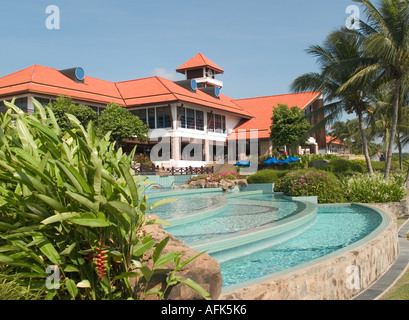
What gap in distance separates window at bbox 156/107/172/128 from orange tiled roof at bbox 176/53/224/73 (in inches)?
451

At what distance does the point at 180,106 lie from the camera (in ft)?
110

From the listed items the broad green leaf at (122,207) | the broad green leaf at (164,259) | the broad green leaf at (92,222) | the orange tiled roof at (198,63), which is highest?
the orange tiled roof at (198,63)

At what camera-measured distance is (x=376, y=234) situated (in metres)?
6.48

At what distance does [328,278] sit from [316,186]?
36.2 feet

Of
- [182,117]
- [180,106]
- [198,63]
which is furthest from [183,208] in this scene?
[198,63]

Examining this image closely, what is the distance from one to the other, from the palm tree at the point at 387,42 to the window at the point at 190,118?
17.1m

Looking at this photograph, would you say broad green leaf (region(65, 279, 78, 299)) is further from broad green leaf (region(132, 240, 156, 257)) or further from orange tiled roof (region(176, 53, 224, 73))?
orange tiled roof (region(176, 53, 224, 73))

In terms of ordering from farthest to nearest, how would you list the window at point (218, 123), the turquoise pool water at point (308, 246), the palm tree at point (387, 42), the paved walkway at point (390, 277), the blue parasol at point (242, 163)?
the window at point (218, 123) < the blue parasol at point (242, 163) < the palm tree at point (387, 42) < the turquoise pool water at point (308, 246) < the paved walkway at point (390, 277)

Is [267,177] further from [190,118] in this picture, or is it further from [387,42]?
[190,118]

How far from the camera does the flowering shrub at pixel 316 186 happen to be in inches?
570

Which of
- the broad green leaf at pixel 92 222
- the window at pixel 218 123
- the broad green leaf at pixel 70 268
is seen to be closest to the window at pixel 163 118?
the window at pixel 218 123

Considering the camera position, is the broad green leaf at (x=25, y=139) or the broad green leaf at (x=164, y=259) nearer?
the broad green leaf at (x=164, y=259)

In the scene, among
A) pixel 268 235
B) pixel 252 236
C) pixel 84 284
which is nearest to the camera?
pixel 84 284

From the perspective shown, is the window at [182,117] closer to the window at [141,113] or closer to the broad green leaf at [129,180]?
the window at [141,113]
